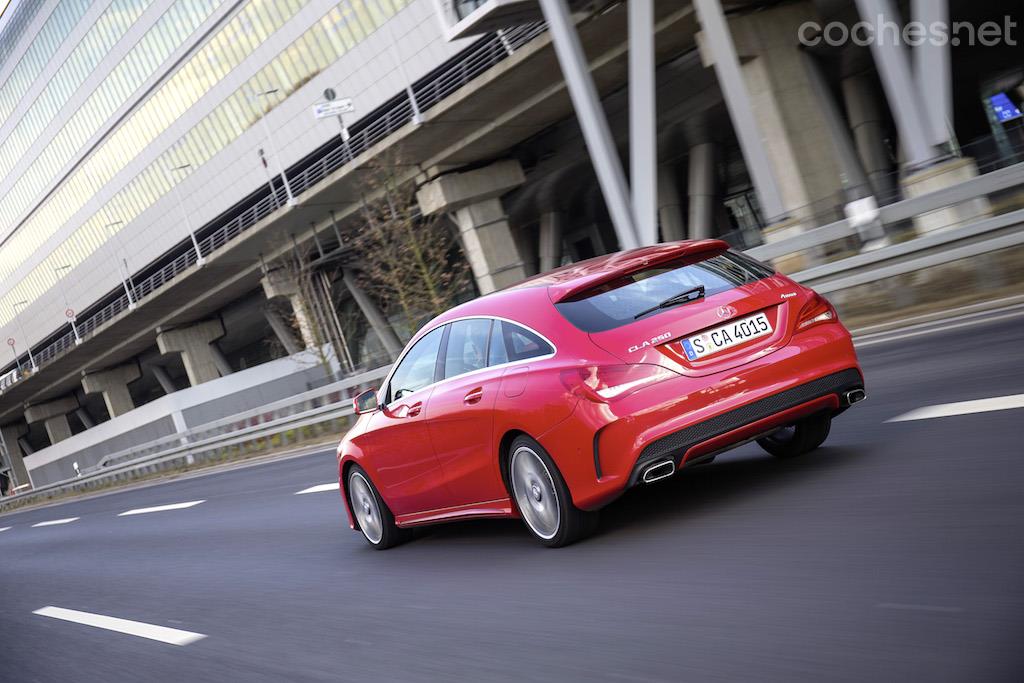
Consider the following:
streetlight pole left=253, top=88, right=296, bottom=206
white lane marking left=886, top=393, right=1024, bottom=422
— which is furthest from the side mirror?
streetlight pole left=253, top=88, right=296, bottom=206

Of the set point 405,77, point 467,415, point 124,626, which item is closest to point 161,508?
point 124,626

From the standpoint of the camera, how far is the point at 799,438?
684 cm

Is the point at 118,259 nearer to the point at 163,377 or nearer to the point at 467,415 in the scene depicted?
the point at 163,377

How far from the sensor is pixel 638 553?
5688 millimetres

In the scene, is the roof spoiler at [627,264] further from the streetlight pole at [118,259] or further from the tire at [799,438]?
the streetlight pole at [118,259]

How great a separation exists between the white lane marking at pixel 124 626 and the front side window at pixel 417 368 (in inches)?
78.1

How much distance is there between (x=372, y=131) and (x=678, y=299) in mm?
32310

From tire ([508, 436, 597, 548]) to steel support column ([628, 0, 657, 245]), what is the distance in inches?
588

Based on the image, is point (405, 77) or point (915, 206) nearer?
point (915, 206)

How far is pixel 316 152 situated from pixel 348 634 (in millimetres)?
35667

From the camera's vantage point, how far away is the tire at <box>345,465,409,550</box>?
26.4 ft

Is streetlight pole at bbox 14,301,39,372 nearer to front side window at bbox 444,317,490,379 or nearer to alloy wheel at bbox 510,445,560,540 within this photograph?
front side window at bbox 444,317,490,379

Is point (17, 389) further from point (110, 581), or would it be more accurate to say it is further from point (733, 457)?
point (733, 457)

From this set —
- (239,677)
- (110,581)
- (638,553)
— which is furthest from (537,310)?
(110,581)
